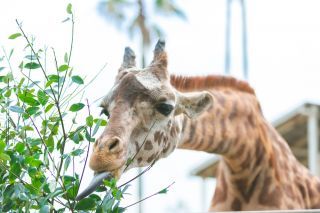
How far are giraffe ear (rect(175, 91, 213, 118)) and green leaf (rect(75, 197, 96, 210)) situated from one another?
2.67 meters

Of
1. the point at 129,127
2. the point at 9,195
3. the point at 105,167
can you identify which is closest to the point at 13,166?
the point at 9,195

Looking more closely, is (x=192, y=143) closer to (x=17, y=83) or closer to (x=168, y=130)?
(x=168, y=130)

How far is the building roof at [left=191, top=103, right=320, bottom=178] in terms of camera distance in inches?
465

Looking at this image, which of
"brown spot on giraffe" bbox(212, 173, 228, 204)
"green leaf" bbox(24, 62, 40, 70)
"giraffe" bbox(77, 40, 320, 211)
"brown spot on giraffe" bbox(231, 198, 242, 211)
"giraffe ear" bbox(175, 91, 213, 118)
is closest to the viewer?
"green leaf" bbox(24, 62, 40, 70)

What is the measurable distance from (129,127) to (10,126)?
1638mm

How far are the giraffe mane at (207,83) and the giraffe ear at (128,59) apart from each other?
0.47m

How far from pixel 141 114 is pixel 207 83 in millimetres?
1590

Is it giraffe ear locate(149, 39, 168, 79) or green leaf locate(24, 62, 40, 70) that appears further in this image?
giraffe ear locate(149, 39, 168, 79)

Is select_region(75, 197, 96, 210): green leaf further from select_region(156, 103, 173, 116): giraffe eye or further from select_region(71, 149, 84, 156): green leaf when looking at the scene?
select_region(156, 103, 173, 116): giraffe eye

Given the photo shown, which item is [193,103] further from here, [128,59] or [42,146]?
[42,146]

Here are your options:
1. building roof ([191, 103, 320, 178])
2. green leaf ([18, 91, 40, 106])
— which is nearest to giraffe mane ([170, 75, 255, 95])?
green leaf ([18, 91, 40, 106])

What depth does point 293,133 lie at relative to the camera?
13.2 meters

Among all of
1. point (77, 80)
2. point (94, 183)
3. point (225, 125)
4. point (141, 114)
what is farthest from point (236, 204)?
point (77, 80)

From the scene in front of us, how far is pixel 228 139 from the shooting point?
21.3 feet
